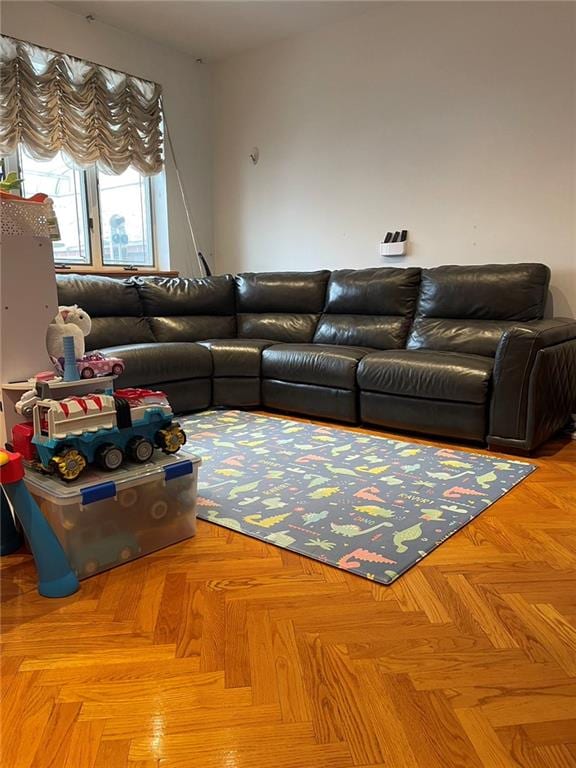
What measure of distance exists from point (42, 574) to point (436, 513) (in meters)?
1.28

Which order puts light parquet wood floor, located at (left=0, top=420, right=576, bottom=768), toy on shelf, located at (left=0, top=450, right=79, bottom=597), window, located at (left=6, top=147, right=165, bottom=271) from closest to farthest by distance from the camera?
1. light parquet wood floor, located at (left=0, top=420, right=576, bottom=768)
2. toy on shelf, located at (left=0, top=450, right=79, bottom=597)
3. window, located at (left=6, top=147, right=165, bottom=271)

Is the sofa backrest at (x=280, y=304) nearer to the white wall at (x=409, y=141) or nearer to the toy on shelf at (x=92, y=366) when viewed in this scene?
the white wall at (x=409, y=141)

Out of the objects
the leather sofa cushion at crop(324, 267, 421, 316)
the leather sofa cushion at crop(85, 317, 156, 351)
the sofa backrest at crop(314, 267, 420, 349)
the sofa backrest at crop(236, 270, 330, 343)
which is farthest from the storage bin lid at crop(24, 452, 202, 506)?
the sofa backrest at crop(236, 270, 330, 343)

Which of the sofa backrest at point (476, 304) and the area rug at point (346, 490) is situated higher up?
the sofa backrest at point (476, 304)

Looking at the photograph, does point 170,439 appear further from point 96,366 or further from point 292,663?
point 292,663

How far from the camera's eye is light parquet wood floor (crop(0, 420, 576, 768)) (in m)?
1.05

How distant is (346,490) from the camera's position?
2.27m

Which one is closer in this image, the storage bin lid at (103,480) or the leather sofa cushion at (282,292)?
the storage bin lid at (103,480)

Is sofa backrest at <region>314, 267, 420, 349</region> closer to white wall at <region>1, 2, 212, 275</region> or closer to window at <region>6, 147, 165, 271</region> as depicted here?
white wall at <region>1, 2, 212, 275</region>

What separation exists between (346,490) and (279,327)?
2028 millimetres

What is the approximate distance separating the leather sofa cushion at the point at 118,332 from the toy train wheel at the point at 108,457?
1997mm

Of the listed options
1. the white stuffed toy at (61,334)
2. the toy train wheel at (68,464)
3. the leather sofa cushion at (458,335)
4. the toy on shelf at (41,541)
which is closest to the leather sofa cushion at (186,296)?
the leather sofa cushion at (458,335)

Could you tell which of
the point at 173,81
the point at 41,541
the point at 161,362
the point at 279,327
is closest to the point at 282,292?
the point at 279,327

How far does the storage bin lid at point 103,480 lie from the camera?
1579mm
